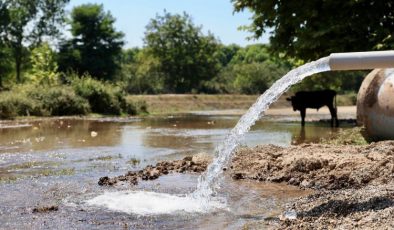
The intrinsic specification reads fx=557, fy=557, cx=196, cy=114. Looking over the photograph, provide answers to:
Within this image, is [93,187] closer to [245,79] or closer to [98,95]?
[98,95]

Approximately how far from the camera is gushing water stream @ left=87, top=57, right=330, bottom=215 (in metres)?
7.66

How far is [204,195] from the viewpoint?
832cm

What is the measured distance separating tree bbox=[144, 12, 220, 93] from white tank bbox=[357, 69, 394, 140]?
60833mm

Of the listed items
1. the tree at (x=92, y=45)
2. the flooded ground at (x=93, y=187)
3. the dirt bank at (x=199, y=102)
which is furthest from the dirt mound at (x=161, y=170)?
the tree at (x=92, y=45)

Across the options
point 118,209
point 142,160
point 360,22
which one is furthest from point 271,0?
point 118,209

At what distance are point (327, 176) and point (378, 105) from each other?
4609 mm

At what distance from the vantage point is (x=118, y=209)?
757cm

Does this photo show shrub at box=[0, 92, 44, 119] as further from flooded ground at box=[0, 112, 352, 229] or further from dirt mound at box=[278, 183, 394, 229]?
dirt mound at box=[278, 183, 394, 229]

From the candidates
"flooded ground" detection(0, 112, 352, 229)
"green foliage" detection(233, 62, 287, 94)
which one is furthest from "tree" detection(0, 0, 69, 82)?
"flooded ground" detection(0, 112, 352, 229)

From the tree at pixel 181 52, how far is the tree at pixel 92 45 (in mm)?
7129

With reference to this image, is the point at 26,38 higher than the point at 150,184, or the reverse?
the point at 26,38

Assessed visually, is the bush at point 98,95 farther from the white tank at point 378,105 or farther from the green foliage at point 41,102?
the white tank at point 378,105

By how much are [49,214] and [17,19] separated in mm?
69558

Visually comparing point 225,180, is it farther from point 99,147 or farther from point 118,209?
point 99,147
